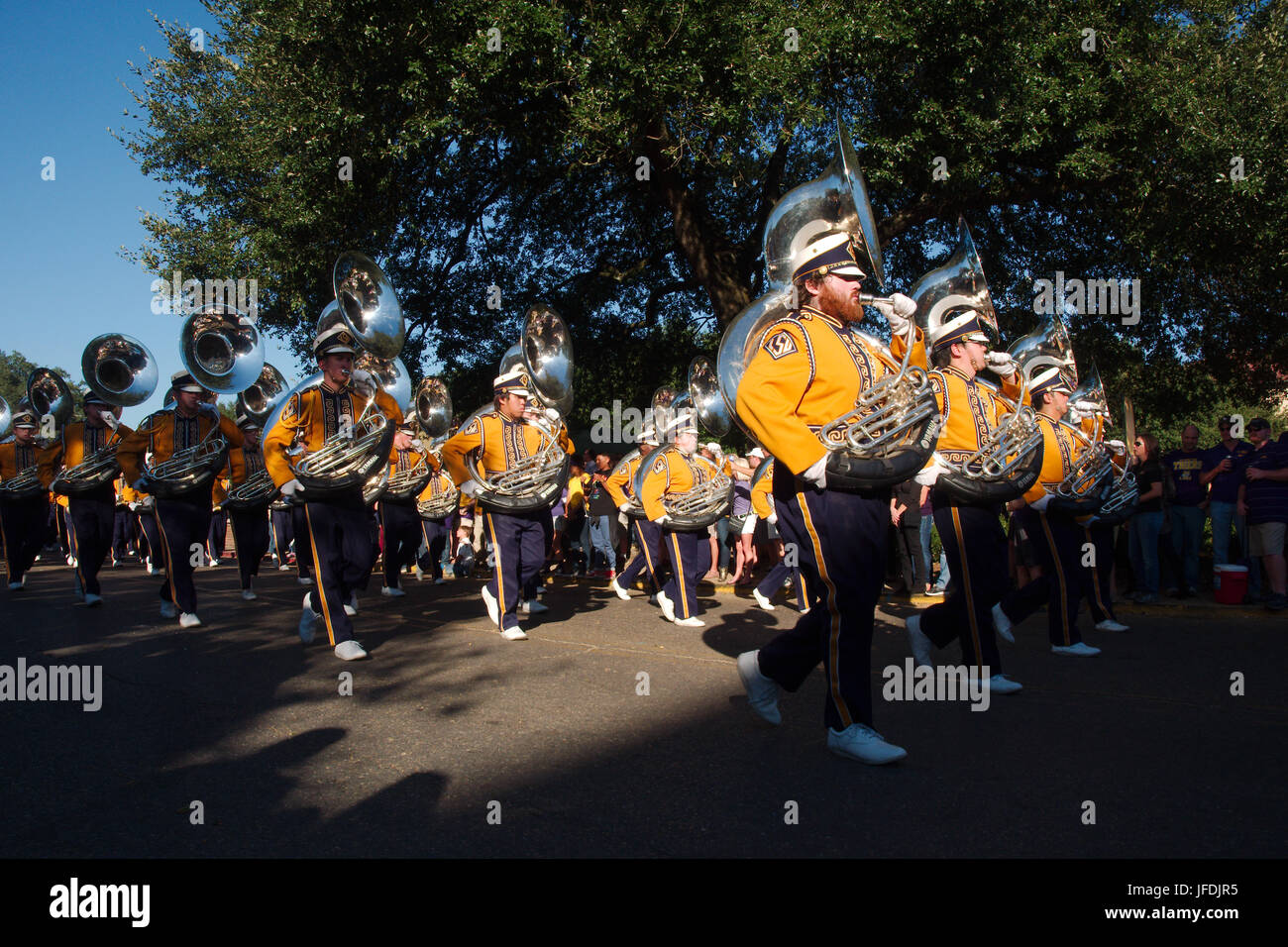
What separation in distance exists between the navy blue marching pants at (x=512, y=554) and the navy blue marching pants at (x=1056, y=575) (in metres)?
3.87

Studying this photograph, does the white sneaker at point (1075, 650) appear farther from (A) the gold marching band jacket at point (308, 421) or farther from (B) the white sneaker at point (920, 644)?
(A) the gold marching band jacket at point (308, 421)

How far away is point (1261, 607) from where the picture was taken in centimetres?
956

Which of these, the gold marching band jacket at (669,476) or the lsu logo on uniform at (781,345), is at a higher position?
the lsu logo on uniform at (781,345)

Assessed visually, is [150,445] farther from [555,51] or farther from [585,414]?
[585,414]

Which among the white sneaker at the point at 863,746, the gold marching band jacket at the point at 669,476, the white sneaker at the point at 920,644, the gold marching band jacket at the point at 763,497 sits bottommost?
the white sneaker at the point at 863,746

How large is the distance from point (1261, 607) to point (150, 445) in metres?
10.9

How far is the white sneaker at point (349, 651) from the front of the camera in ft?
22.2

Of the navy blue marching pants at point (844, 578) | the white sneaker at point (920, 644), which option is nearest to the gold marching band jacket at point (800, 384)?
the navy blue marching pants at point (844, 578)

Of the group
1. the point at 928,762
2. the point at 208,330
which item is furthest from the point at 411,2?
the point at 928,762

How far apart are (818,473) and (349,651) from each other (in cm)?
406

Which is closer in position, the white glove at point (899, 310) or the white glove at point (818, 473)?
the white glove at point (818, 473)

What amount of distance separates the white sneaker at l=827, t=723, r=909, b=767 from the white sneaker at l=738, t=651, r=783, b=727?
0.45 meters

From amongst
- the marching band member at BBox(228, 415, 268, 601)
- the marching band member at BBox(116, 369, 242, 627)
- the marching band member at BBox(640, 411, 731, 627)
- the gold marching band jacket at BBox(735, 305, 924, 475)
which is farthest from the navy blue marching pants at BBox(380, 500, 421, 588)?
the gold marching band jacket at BBox(735, 305, 924, 475)

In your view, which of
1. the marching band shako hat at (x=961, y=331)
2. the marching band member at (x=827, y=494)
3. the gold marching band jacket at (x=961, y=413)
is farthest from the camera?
the marching band shako hat at (x=961, y=331)
